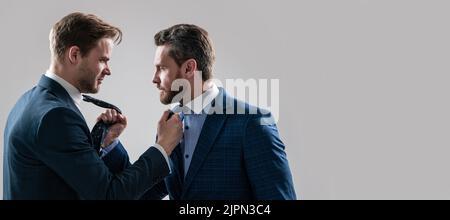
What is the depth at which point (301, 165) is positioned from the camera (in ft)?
13.2

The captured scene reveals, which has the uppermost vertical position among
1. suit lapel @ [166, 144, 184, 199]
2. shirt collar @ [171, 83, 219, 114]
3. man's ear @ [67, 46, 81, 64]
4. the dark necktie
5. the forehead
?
the forehead

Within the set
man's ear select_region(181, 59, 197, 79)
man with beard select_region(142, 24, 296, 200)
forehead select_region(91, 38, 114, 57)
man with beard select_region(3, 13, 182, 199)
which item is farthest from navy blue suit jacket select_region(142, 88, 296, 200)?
forehead select_region(91, 38, 114, 57)

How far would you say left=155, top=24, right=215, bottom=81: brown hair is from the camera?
97.5 inches

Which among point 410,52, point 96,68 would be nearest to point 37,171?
point 96,68

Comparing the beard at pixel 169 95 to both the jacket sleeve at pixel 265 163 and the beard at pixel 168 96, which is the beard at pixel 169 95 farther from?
the jacket sleeve at pixel 265 163

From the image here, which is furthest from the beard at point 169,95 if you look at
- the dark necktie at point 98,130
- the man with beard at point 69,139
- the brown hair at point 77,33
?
the brown hair at point 77,33

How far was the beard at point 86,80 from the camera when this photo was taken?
230 centimetres

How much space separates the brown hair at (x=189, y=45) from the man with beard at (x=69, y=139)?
9.6 inches

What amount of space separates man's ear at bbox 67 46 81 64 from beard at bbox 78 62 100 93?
35 mm

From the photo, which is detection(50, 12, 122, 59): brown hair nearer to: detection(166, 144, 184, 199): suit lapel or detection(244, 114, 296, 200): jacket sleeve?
detection(166, 144, 184, 199): suit lapel

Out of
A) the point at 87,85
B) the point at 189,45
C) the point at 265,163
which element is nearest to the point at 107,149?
the point at 87,85

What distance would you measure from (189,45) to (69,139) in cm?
68

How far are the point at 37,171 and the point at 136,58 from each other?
5.88 feet

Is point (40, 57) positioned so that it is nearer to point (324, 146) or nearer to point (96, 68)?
point (96, 68)
